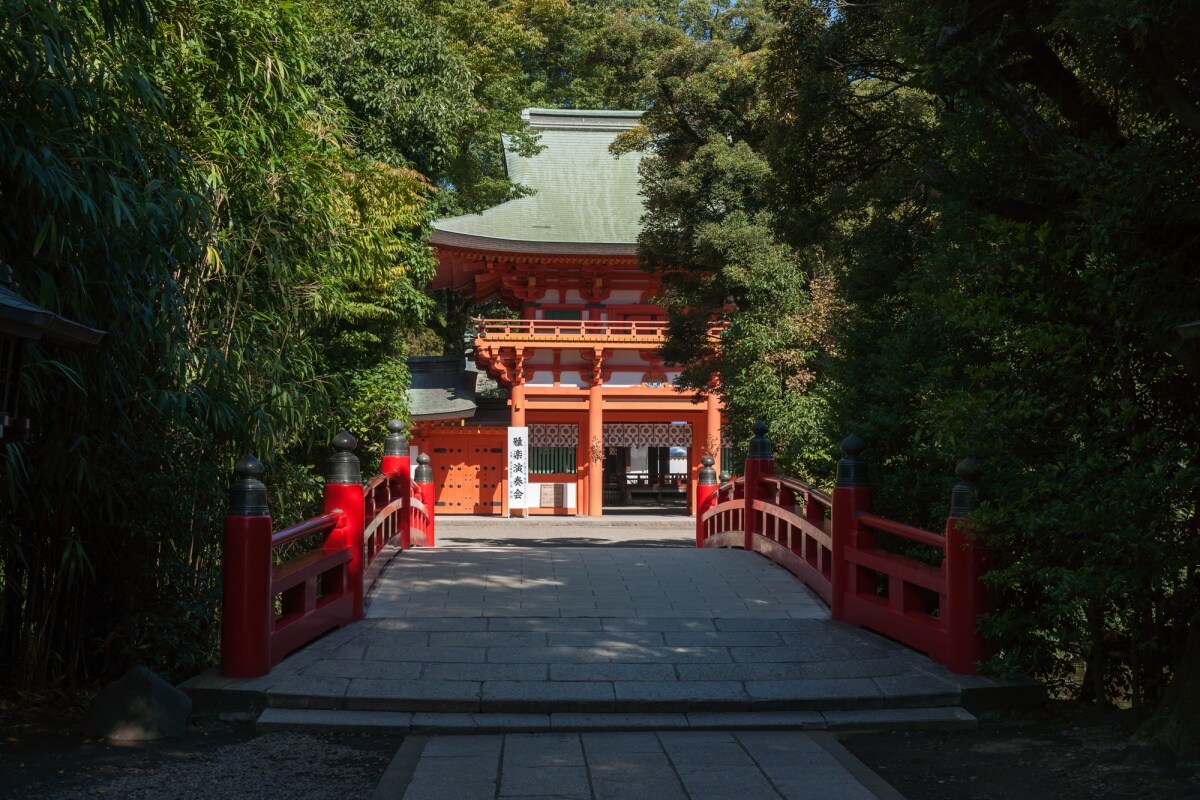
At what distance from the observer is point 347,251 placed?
370 inches

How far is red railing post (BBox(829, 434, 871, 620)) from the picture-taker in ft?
22.5

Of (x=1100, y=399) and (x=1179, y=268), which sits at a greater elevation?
(x=1179, y=268)

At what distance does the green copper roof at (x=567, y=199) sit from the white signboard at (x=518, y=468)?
3561 millimetres

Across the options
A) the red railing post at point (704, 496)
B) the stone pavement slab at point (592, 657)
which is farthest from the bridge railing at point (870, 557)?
the red railing post at point (704, 496)

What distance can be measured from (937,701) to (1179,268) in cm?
219

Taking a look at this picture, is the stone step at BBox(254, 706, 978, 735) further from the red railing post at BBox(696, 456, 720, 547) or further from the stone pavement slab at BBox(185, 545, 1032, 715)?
the red railing post at BBox(696, 456, 720, 547)

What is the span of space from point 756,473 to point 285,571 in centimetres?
493

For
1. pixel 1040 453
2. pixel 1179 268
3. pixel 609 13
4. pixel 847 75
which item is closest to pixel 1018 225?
pixel 1179 268

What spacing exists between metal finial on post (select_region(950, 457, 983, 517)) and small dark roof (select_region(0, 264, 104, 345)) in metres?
3.76

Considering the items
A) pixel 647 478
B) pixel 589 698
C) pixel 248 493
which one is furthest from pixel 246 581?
pixel 647 478

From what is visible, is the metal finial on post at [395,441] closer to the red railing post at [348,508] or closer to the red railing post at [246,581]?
the red railing post at [348,508]

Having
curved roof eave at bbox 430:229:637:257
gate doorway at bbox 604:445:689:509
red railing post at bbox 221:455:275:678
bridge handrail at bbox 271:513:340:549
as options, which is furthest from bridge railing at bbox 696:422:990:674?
gate doorway at bbox 604:445:689:509

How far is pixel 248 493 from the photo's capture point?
5570 millimetres

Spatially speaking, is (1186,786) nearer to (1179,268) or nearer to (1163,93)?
(1179,268)
